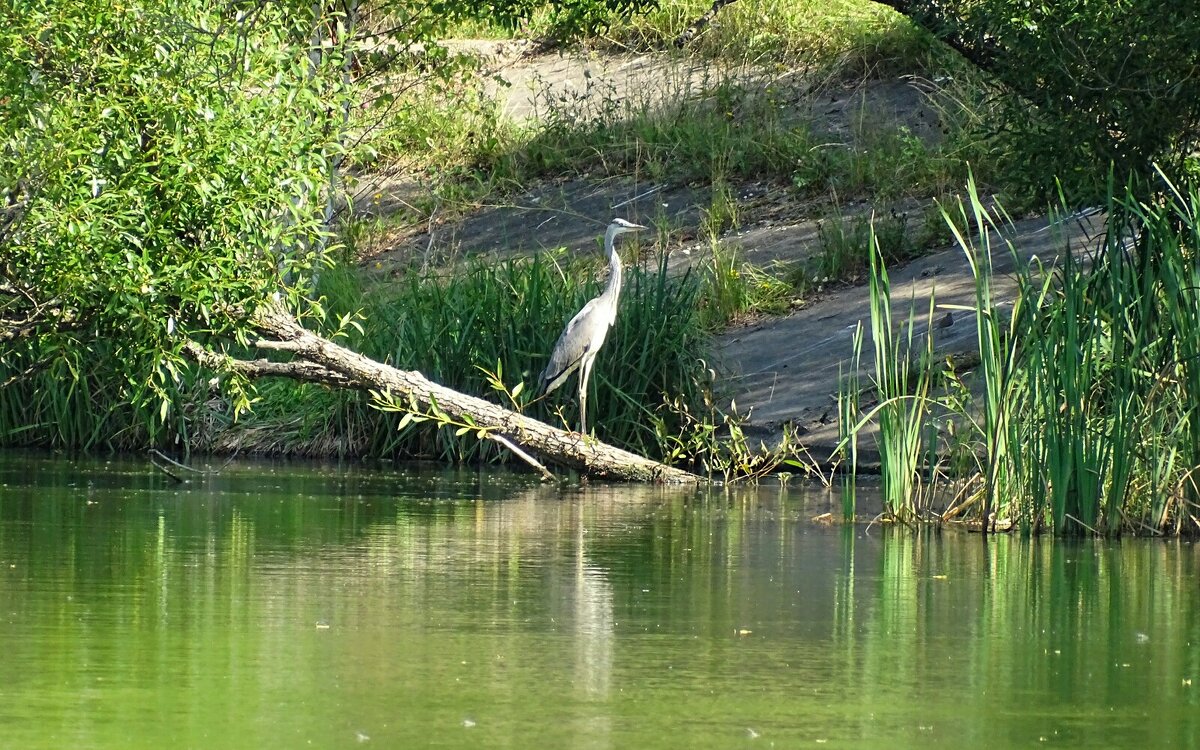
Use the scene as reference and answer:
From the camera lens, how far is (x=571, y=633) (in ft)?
19.0

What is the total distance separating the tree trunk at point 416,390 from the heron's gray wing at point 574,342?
0.68 meters

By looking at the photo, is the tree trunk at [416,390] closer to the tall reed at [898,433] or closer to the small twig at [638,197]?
the tall reed at [898,433]

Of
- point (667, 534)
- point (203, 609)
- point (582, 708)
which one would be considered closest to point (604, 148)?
point (667, 534)

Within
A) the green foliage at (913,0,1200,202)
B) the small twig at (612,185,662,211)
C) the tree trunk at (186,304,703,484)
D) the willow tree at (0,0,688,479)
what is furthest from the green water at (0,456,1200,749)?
the small twig at (612,185,662,211)

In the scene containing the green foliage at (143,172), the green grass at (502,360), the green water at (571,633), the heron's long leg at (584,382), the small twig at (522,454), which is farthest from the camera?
the green grass at (502,360)

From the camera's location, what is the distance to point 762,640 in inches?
226

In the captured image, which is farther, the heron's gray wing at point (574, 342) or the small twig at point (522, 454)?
the heron's gray wing at point (574, 342)

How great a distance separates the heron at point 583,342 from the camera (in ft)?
40.2

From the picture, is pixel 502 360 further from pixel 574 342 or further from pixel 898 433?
pixel 898 433

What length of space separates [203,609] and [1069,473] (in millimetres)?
4386

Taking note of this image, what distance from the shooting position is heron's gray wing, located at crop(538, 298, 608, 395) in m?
12.3

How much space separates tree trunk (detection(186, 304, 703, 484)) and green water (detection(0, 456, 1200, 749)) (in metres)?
1.39

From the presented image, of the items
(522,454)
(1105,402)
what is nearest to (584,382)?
(522,454)

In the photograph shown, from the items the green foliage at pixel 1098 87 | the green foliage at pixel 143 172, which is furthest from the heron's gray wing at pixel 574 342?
the green foliage at pixel 1098 87
